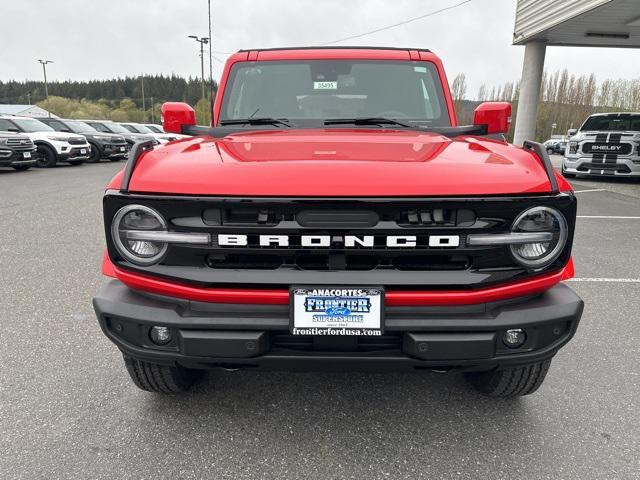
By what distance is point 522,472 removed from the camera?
76.2 inches

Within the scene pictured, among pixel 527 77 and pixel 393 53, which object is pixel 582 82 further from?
pixel 393 53

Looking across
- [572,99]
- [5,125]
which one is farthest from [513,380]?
[572,99]

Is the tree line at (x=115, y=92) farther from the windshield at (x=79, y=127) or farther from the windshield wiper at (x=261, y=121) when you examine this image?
the windshield wiper at (x=261, y=121)

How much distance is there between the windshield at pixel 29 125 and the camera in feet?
49.7

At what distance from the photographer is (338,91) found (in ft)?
10.1

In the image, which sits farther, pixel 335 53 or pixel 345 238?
pixel 335 53

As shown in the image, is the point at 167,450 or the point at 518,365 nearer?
the point at 518,365

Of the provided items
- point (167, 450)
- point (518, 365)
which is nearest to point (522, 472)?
point (518, 365)

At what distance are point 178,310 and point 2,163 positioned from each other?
1393cm

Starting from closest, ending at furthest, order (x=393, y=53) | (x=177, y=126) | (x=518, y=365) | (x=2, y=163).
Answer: (x=518, y=365)
(x=177, y=126)
(x=393, y=53)
(x=2, y=163)

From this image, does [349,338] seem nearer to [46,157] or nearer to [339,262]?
[339,262]

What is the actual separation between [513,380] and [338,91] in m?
2.00

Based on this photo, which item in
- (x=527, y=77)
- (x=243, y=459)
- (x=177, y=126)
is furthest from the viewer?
(x=527, y=77)

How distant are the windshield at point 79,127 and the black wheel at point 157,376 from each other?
1937 cm
